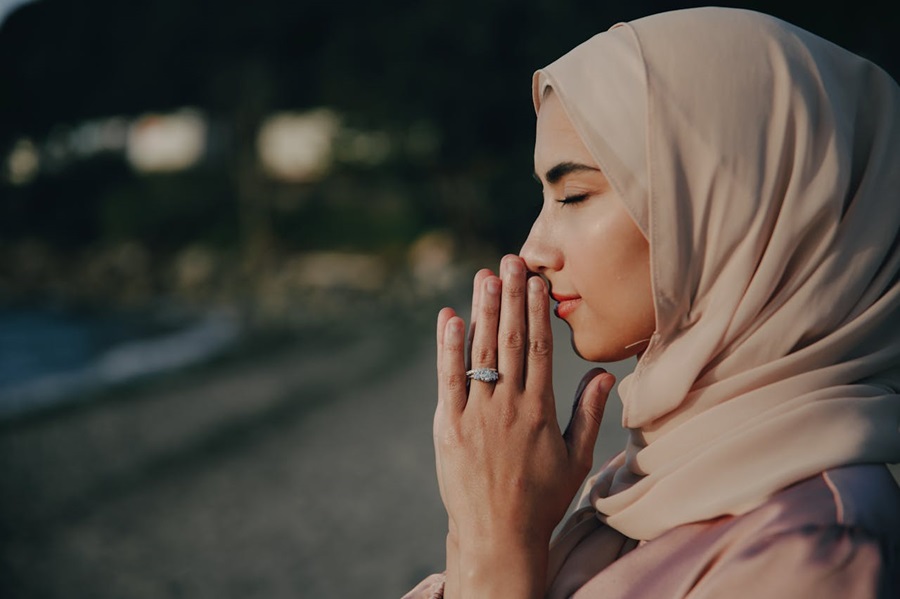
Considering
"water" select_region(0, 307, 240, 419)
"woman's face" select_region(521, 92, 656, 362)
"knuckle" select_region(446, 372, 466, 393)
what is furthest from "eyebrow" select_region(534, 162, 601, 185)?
"water" select_region(0, 307, 240, 419)

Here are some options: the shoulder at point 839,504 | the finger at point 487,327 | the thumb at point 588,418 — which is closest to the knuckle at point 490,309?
the finger at point 487,327

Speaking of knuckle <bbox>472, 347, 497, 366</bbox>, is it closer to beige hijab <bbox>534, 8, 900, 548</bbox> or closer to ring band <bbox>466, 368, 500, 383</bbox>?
ring band <bbox>466, 368, 500, 383</bbox>

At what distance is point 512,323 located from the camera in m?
1.66

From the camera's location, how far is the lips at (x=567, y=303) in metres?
1.67

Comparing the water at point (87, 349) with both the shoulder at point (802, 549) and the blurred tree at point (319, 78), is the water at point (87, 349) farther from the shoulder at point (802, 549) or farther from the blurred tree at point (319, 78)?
the shoulder at point (802, 549)

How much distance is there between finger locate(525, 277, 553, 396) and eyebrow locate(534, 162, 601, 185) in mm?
180

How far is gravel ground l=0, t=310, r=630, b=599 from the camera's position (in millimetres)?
6977

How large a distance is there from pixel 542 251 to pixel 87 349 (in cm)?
2328

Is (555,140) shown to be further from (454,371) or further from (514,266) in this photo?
(454,371)

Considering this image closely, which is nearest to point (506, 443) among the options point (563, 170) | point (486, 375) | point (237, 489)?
point (486, 375)

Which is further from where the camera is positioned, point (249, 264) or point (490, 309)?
point (249, 264)

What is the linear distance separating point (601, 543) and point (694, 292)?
0.47 metres

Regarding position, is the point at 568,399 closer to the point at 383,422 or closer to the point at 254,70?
the point at 383,422

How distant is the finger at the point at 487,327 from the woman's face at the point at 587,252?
86 millimetres
